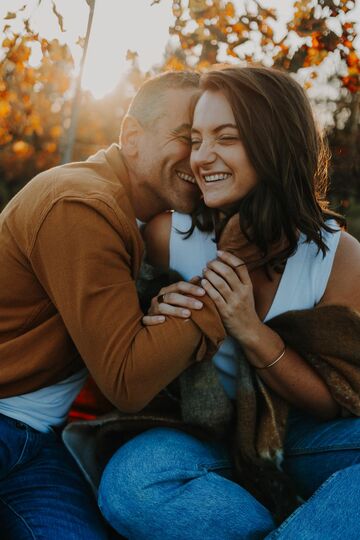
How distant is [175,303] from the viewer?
7.22 ft

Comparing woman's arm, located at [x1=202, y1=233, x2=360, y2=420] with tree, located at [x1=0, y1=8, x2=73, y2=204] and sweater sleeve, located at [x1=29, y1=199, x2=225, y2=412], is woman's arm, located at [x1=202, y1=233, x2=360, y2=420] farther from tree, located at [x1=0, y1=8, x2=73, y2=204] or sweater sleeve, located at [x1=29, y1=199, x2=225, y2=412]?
tree, located at [x1=0, y1=8, x2=73, y2=204]

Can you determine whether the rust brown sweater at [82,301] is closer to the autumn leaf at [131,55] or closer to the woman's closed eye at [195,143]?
the woman's closed eye at [195,143]

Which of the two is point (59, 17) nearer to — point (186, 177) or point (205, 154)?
point (186, 177)

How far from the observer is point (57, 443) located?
253 cm

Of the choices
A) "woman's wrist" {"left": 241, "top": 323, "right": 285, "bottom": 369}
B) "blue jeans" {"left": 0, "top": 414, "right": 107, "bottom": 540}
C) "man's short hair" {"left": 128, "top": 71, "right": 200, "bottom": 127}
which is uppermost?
"man's short hair" {"left": 128, "top": 71, "right": 200, "bottom": 127}

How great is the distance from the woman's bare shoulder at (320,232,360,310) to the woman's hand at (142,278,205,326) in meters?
0.56

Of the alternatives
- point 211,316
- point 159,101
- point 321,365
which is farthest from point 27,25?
point 321,365

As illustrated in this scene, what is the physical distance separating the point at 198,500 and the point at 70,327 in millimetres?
716

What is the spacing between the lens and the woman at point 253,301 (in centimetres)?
209

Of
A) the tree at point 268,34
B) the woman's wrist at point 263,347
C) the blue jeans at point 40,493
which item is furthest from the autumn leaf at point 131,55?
the blue jeans at point 40,493

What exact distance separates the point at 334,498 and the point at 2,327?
1.28 metres

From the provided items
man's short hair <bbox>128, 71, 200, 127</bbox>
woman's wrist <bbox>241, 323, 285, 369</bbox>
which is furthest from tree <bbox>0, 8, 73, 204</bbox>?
woman's wrist <bbox>241, 323, 285, 369</bbox>

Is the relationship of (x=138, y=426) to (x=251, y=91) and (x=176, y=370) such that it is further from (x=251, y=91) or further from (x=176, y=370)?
(x=251, y=91)

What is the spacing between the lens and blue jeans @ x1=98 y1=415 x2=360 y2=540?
6.59 feet
